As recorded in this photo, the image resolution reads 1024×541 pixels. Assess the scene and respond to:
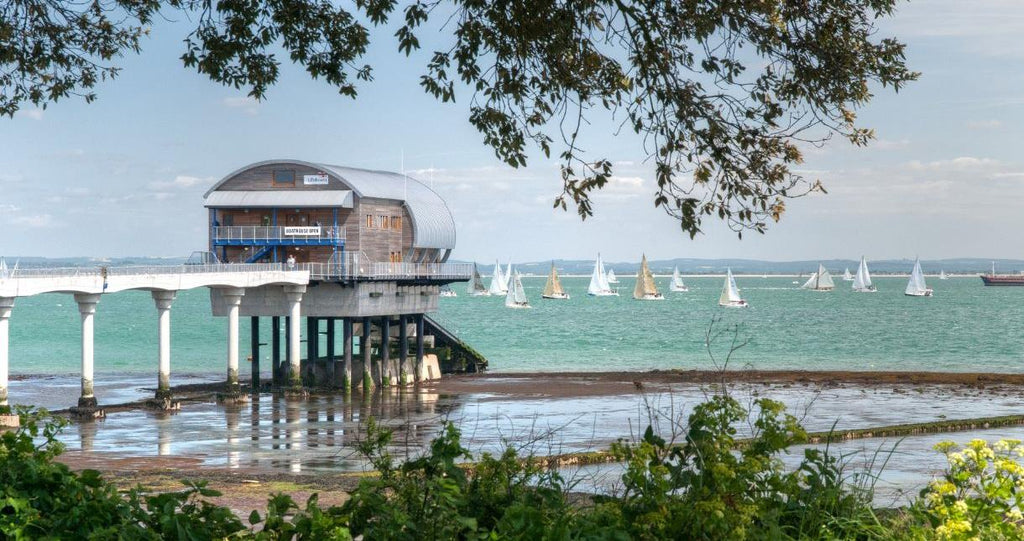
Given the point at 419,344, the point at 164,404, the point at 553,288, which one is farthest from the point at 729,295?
the point at 164,404

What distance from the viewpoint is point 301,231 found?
47.3 m

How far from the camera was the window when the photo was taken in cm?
4775

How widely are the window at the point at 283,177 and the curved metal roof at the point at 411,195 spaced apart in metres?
0.36

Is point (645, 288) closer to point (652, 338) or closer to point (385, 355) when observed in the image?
point (652, 338)

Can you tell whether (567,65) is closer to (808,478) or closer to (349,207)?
(808,478)

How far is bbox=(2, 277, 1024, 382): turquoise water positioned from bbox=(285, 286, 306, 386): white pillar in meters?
17.6

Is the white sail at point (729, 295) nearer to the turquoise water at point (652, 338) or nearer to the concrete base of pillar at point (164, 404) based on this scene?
the turquoise water at point (652, 338)

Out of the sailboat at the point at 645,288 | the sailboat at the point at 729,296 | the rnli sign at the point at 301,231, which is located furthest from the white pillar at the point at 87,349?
the sailboat at the point at 645,288

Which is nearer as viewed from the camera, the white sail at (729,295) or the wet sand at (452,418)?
the wet sand at (452,418)

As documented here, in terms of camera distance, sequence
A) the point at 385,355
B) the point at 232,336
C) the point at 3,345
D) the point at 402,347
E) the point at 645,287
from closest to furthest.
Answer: the point at 3,345 → the point at 232,336 → the point at 385,355 → the point at 402,347 → the point at 645,287

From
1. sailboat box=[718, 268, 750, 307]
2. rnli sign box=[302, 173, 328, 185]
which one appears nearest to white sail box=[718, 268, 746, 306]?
sailboat box=[718, 268, 750, 307]

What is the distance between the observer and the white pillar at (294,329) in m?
46.3

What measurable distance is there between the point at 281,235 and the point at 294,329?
142 inches

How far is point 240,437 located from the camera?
33.7 m
